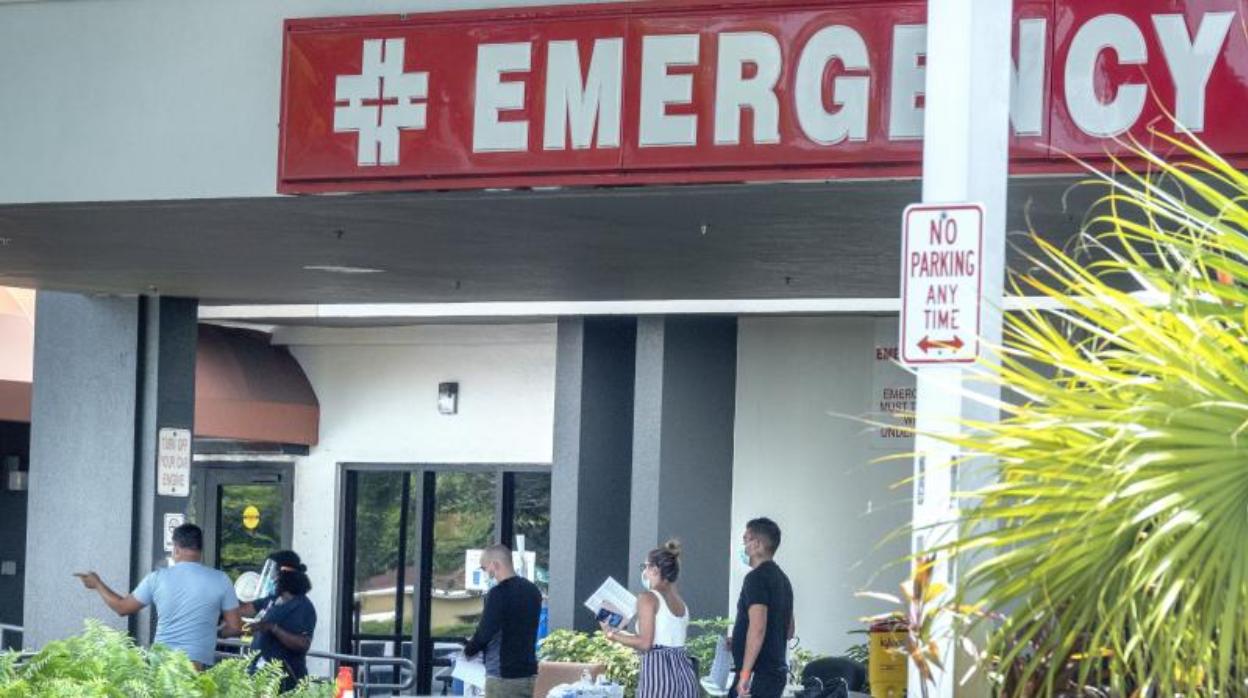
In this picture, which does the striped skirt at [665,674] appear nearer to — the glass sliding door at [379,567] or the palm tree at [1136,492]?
the palm tree at [1136,492]

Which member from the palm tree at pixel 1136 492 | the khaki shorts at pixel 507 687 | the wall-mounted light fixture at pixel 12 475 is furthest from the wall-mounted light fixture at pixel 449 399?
the palm tree at pixel 1136 492

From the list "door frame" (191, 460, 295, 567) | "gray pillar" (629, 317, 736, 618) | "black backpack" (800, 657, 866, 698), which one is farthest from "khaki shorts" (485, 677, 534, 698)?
"door frame" (191, 460, 295, 567)

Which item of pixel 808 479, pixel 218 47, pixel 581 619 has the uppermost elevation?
pixel 218 47

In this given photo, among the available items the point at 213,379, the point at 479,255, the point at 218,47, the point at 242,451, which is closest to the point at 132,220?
the point at 218,47

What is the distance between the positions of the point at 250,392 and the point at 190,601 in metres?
7.48

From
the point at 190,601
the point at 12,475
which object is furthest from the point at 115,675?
the point at 12,475

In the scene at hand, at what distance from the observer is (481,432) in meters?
19.1

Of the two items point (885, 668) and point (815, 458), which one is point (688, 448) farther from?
point (885, 668)

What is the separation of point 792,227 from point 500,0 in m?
2.06

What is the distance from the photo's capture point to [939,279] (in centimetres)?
540

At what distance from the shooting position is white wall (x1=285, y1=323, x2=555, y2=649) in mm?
18844

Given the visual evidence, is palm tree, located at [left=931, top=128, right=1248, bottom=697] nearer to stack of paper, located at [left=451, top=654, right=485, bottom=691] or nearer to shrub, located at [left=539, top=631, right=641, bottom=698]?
stack of paper, located at [left=451, top=654, right=485, bottom=691]

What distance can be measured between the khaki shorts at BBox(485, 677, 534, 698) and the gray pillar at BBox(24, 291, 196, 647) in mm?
4256

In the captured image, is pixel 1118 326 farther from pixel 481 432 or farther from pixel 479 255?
pixel 481 432
